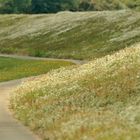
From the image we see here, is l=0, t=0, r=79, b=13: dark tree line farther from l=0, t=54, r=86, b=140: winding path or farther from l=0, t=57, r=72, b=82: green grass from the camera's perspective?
l=0, t=54, r=86, b=140: winding path

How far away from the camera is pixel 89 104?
2417 cm

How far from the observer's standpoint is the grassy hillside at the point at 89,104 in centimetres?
1881

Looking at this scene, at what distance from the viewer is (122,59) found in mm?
33031

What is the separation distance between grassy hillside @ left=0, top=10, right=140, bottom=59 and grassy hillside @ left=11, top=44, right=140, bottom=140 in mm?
35227

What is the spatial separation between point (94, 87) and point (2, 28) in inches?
3013

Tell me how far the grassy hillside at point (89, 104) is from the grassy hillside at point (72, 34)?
116 ft

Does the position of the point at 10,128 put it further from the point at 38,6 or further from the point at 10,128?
the point at 38,6

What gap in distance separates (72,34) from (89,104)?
6045 cm

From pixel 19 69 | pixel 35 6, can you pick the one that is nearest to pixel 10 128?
pixel 19 69

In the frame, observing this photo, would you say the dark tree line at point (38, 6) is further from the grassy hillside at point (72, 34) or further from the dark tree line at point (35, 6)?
the grassy hillside at point (72, 34)

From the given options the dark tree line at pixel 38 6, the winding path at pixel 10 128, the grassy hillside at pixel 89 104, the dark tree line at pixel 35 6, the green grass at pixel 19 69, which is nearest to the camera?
the grassy hillside at pixel 89 104

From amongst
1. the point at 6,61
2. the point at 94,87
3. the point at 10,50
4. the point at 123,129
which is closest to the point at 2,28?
the point at 10,50

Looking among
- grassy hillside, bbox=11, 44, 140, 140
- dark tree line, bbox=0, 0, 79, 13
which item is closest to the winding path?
grassy hillside, bbox=11, 44, 140, 140

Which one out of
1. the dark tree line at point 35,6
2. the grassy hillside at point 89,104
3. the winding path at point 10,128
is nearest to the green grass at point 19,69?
the grassy hillside at point 89,104
